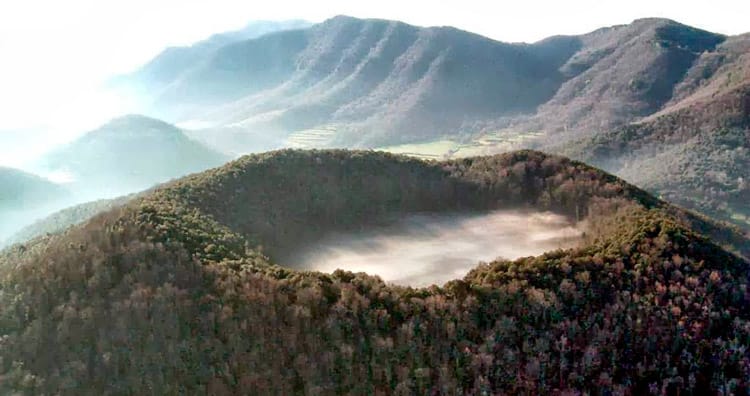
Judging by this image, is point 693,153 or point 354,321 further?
point 693,153

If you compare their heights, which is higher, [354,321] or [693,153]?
[693,153]

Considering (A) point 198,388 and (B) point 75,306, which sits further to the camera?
(B) point 75,306

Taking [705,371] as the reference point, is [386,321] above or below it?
above

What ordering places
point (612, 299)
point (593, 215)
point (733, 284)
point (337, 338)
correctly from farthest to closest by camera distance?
point (593, 215)
point (733, 284)
point (612, 299)
point (337, 338)

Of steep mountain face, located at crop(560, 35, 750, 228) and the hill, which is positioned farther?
steep mountain face, located at crop(560, 35, 750, 228)

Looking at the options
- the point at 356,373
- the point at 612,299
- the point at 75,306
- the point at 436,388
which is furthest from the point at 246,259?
the point at 612,299

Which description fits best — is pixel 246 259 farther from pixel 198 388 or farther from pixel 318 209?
pixel 318 209

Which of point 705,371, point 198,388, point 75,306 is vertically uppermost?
point 75,306

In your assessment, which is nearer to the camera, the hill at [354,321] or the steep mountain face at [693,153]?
the hill at [354,321]
